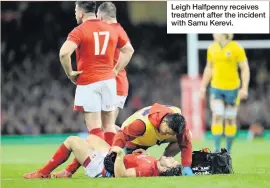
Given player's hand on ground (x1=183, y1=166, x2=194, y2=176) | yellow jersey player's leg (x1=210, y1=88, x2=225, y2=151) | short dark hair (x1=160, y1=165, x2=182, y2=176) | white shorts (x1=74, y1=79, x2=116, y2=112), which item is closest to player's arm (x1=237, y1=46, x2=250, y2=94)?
yellow jersey player's leg (x1=210, y1=88, x2=225, y2=151)

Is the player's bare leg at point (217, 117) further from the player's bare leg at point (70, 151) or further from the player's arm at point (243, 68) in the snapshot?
the player's bare leg at point (70, 151)

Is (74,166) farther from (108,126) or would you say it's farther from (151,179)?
(151,179)

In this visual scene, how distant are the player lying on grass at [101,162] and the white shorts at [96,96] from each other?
78 centimetres

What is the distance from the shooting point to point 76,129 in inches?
850

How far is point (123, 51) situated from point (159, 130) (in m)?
1.77

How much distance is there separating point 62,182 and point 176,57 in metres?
14.6

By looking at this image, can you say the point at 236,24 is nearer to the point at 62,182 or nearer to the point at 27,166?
the point at 62,182

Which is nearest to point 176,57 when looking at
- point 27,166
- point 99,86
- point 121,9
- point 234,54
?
point 121,9

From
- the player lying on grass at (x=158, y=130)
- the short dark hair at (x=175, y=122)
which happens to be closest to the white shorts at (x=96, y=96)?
the player lying on grass at (x=158, y=130)

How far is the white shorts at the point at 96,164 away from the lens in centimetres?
969

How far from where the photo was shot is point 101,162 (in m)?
9.71

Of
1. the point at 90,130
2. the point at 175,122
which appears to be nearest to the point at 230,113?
the point at 90,130

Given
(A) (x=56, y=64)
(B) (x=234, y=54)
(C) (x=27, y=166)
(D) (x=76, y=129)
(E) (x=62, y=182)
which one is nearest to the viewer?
(E) (x=62, y=182)

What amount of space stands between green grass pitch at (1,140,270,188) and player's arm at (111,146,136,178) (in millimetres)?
188
